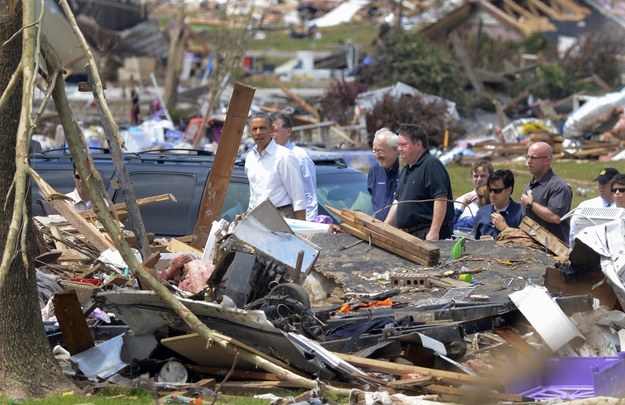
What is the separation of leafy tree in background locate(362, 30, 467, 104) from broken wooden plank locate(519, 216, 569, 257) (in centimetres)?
2256

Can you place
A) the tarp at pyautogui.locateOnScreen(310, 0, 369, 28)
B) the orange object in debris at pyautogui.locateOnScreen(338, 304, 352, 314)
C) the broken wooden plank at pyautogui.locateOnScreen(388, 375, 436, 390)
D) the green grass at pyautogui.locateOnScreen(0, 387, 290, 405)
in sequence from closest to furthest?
the green grass at pyautogui.locateOnScreen(0, 387, 290, 405) → the broken wooden plank at pyautogui.locateOnScreen(388, 375, 436, 390) → the orange object in debris at pyautogui.locateOnScreen(338, 304, 352, 314) → the tarp at pyautogui.locateOnScreen(310, 0, 369, 28)

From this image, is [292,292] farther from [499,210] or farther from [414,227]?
[499,210]

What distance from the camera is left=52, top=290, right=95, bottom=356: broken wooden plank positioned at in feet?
26.3

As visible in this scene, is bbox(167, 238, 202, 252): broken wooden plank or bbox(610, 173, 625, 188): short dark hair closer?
bbox(610, 173, 625, 188): short dark hair

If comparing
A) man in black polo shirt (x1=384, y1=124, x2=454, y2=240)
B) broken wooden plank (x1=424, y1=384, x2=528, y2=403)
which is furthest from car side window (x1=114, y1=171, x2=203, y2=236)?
broken wooden plank (x1=424, y1=384, x2=528, y2=403)

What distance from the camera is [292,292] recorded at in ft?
27.3

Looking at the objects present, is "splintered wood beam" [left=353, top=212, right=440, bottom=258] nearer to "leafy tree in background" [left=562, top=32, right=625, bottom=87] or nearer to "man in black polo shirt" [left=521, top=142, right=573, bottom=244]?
"man in black polo shirt" [left=521, top=142, right=573, bottom=244]

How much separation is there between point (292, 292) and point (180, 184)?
411 cm

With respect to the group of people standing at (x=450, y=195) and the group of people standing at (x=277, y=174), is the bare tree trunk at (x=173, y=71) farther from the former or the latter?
the group of people standing at (x=450, y=195)

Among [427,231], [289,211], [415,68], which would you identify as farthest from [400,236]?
[415,68]

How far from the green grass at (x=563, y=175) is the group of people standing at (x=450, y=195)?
6.66 metres

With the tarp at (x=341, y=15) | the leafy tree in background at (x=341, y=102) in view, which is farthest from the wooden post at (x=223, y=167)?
the tarp at (x=341, y=15)

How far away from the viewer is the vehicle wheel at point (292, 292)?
27.2 ft

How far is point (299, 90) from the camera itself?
41625 mm
